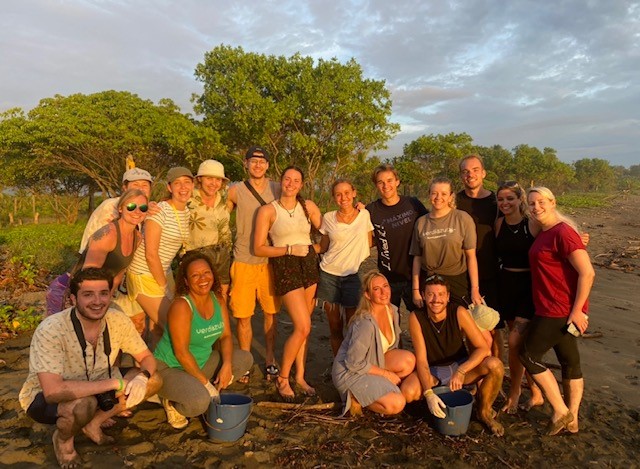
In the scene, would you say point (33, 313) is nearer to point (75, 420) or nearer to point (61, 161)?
point (75, 420)

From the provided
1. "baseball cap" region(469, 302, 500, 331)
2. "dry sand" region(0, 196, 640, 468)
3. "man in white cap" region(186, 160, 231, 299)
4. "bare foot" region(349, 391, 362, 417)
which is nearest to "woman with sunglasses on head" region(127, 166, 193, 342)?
"man in white cap" region(186, 160, 231, 299)

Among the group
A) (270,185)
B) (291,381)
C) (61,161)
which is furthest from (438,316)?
(61,161)

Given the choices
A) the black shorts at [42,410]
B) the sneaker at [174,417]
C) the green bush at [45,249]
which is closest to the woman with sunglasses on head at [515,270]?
the sneaker at [174,417]

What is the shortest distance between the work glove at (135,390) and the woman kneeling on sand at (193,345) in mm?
332

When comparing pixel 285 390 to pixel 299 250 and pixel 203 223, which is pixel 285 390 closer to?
pixel 299 250

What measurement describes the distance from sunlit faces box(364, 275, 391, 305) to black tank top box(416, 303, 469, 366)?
1.07 feet

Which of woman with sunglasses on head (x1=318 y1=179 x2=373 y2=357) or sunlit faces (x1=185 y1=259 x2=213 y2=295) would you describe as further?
woman with sunglasses on head (x1=318 y1=179 x2=373 y2=357)

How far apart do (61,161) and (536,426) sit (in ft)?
73.1

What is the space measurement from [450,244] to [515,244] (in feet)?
1.79

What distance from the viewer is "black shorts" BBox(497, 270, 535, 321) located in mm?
3635

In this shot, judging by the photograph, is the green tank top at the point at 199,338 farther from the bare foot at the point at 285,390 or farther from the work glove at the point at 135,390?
the bare foot at the point at 285,390

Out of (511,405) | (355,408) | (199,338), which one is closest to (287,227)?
(199,338)

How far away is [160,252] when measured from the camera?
3963 mm

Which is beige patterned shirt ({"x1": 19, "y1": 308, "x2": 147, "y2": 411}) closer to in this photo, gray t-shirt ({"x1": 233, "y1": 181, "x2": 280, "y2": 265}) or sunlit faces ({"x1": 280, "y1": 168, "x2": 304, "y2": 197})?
gray t-shirt ({"x1": 233, "y1": 181, "x2": 280, "y2": 265})
